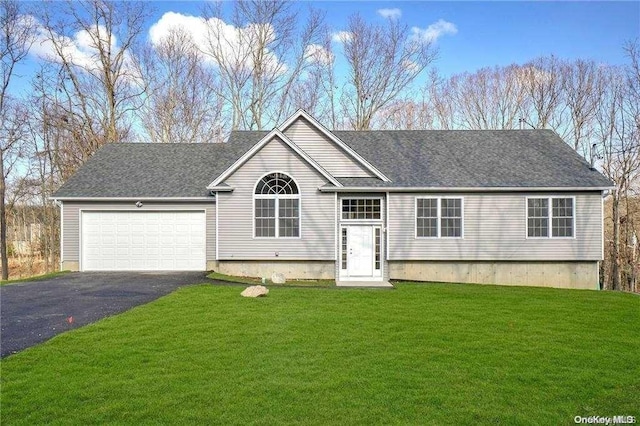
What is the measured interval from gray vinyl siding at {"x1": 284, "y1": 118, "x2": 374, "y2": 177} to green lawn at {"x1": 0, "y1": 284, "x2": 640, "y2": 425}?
795cm

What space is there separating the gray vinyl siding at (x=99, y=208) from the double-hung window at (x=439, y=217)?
8.22 metres

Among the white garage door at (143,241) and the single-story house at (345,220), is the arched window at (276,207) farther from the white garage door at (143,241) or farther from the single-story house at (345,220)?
the white garage door at (143,241)

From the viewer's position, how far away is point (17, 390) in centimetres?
A: 540

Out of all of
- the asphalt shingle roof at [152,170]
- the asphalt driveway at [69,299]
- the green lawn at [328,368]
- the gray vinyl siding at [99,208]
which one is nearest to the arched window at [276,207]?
the gray vinyl siding at [99,208]

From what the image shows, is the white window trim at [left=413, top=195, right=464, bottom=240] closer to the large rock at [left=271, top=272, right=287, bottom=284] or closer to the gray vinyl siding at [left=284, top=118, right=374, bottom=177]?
the gray vinyl siding at [left=284, top=118, right=374, bottom=177]

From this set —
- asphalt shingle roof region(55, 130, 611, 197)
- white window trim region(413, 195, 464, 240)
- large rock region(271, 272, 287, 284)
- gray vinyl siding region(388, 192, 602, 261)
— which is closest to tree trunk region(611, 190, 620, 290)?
asphalt shingle roof region(55, 130, 611, 197)

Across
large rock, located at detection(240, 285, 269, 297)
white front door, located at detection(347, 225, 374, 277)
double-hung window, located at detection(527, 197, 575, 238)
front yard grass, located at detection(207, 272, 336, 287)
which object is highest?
double-hung window, located at detection(527, 197, 575, 238)

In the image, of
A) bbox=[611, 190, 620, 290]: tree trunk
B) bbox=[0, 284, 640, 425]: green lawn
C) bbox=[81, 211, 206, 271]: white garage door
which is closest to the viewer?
A: bbox=[0, 284, 640, 425]: green lawn

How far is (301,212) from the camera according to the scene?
1698cm

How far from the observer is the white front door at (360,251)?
17.2 meters

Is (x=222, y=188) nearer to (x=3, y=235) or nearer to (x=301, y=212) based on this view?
(x=301, y=212)

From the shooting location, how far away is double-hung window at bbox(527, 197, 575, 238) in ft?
56.9

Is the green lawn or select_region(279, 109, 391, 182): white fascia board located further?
select_region(279, 109, 391, 182): white fascia board

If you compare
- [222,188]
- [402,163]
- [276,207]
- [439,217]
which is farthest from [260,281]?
[402,163]
